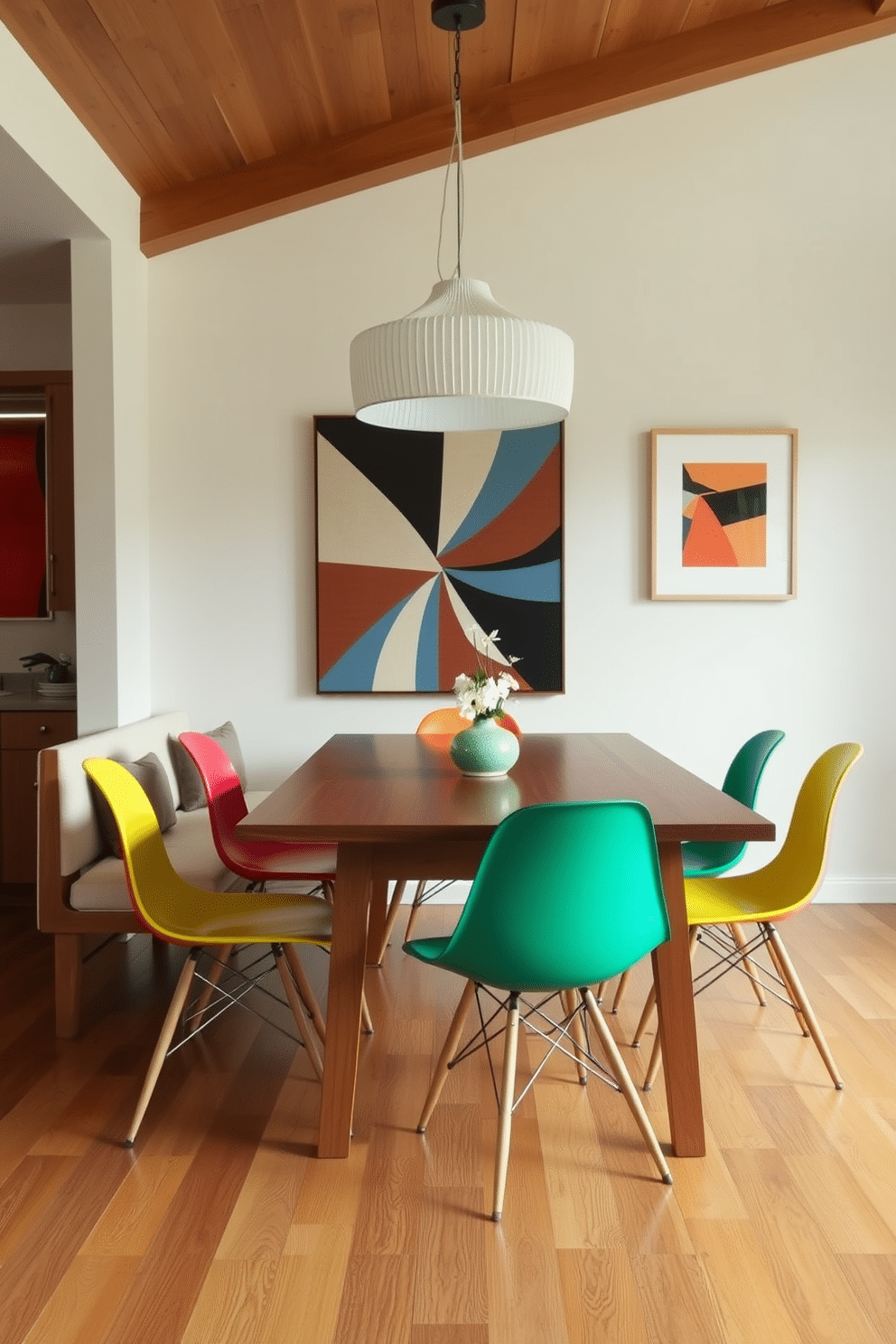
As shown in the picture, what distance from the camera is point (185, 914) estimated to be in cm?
294

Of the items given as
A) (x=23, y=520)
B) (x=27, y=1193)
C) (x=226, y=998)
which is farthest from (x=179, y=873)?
(x=23, y=520)

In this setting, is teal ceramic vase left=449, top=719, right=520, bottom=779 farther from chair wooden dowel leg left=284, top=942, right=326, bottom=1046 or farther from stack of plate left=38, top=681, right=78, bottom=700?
stack of plate left=38, top=681, right=78, bottom=700

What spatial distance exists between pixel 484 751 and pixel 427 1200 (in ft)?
3.89

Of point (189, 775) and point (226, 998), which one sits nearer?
point (226, 998)

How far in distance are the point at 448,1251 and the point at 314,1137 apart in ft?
1.97

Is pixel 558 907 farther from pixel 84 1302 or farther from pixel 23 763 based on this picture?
pixel 23 763

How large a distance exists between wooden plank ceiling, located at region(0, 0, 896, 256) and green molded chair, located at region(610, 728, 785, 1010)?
2725mm

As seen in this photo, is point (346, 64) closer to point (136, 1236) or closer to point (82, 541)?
point (82, 541)

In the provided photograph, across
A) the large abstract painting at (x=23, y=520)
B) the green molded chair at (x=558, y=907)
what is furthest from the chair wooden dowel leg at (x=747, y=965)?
the large abstract painting at (x=23, y=520)

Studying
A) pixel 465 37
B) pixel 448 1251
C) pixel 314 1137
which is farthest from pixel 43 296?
pixel 448 1251

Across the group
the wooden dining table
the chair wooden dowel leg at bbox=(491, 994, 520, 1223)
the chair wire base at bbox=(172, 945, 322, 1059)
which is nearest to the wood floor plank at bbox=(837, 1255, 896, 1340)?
the wooden dining table

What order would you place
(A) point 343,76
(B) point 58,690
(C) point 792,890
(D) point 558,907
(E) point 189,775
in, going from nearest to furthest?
(D) point 558,907 → (C) point 792,890 → (A) point 343,76 → (E) point 189,775 → (B) point 58,690

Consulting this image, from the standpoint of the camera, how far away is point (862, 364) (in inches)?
193

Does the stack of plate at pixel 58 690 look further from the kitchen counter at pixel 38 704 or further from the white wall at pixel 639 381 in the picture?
the white wall at pixel 639 381
